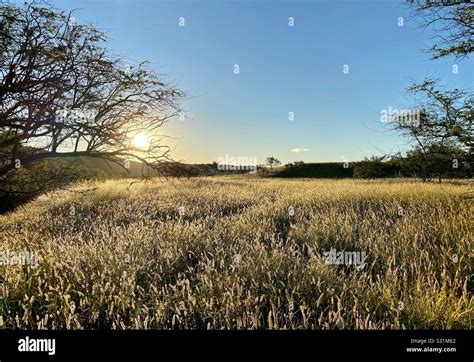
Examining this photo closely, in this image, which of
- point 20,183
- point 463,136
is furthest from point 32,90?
point 463,136

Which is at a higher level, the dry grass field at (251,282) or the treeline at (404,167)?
the treeline at (404,167)

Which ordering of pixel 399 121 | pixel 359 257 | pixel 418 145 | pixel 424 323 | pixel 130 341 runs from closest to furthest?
pixel 130 341
pixel 424 323
pixel 359 257
pixel 399 121
pixel 418 145

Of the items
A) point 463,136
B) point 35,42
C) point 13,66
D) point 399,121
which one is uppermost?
point 35,42

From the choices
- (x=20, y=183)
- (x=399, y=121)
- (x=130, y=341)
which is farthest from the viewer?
(x=20, y=183)

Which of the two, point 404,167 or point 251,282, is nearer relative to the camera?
point 251,282

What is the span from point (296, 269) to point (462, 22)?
524 cm

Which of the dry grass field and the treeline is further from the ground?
the treeline

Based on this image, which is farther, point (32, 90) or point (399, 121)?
point (399, 121)

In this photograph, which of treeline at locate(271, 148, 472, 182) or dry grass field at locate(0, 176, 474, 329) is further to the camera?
treeline at locate(271, 148, 472, 182)

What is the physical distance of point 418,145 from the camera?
7621 mm

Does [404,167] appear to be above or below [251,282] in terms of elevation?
above

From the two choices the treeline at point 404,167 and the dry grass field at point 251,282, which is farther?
the treeline at point 404,167

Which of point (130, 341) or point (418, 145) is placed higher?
point (418, 145)

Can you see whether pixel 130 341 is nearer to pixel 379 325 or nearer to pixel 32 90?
pixel 379 325
